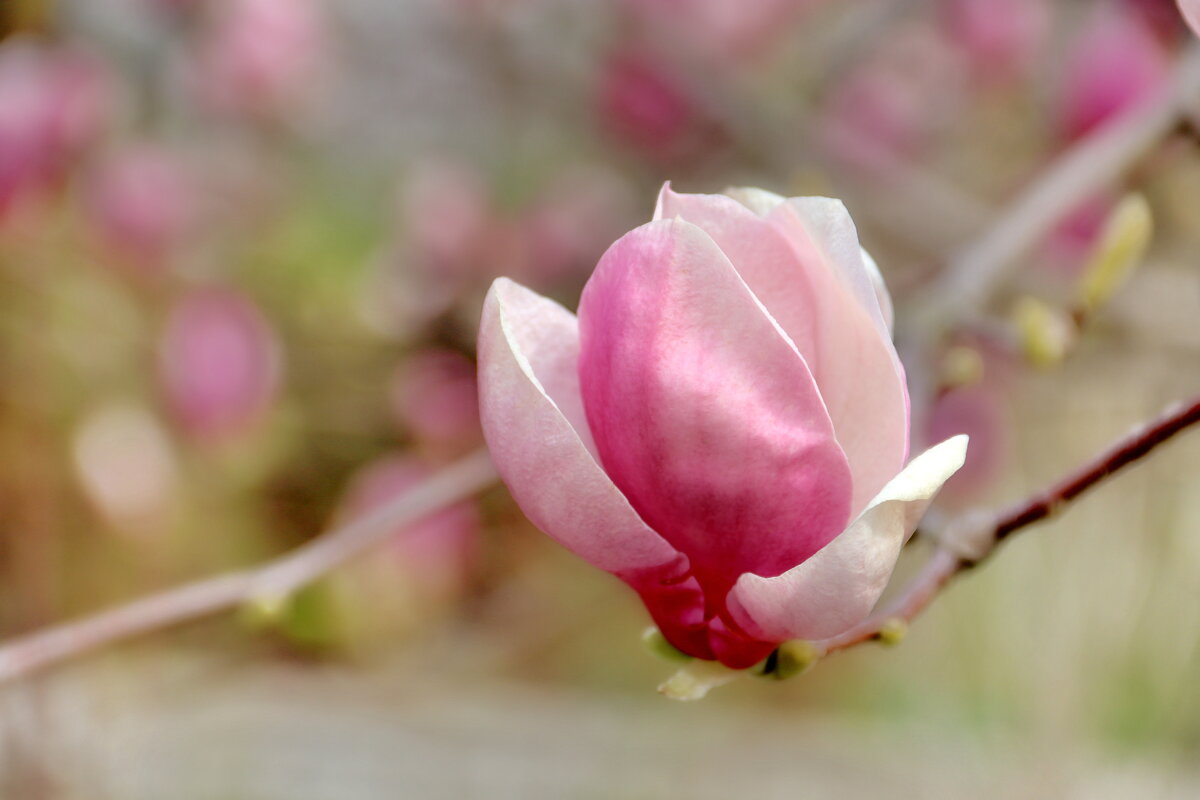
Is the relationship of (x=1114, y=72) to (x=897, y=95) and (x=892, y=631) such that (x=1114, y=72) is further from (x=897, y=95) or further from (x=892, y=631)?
(x=892, y=631)

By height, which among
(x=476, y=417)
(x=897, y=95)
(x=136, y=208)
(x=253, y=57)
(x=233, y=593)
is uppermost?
(x=253, y=57)

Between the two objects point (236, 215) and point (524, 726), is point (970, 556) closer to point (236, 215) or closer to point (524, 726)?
point (524, 726)

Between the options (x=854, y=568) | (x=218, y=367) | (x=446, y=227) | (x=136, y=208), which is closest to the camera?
(x=854, y=568)

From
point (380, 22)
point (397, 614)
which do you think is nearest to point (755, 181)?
point (397, 614)

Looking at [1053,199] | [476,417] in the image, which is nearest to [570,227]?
[476,417]

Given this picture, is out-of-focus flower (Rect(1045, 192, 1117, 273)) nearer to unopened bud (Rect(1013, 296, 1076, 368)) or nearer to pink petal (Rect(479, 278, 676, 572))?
unopened bud (Rect(1013, 296, 1076, 368))

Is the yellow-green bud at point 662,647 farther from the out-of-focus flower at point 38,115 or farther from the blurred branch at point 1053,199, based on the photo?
the out-of-focus flower at point 38,115

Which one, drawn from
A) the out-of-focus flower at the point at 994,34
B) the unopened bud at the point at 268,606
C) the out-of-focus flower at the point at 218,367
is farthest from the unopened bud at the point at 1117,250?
the out-of-focus flower at the point at 994,34
